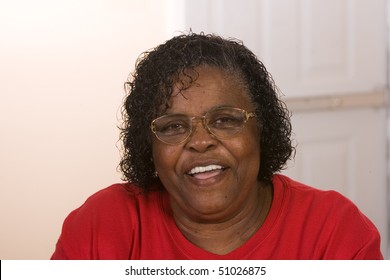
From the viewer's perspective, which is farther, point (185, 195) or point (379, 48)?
point (379, 48)

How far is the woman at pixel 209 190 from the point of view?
1511 mm

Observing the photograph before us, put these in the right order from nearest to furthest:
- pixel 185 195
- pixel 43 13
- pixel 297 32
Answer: pixel 185 195, pixel 43 13, pixel 297 32

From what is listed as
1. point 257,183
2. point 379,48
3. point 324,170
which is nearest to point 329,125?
point 324,170

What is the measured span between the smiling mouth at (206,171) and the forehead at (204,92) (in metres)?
0.12

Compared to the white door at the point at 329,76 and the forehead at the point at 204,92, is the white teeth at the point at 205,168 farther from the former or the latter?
the white door at the point at 329,76

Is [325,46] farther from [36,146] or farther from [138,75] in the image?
[138,75]

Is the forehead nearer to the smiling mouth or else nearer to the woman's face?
the woman's face

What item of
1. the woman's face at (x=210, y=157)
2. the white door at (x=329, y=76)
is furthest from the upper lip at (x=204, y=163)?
the white door at (x=329, y=76)

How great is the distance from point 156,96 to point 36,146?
1.24 meters

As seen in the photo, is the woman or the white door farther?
the white door

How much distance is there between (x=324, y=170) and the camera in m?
3.14

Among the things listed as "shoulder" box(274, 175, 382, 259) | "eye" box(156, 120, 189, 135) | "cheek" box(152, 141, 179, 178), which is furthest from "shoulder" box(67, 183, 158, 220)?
"shoulder" box(274, 175, 382, 259)

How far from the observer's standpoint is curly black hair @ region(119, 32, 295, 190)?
1.54 meters

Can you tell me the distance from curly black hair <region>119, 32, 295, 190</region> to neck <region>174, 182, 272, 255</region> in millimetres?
112
